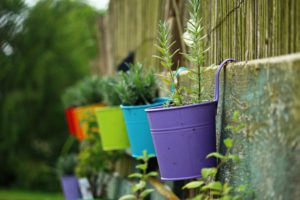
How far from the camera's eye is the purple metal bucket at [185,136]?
2395 millimetres

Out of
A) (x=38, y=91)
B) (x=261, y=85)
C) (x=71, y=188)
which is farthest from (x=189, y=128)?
(x=38, y=91)

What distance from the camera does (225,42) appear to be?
8.89 ft

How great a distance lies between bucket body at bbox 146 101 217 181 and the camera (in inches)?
94.3

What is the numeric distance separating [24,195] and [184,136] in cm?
789

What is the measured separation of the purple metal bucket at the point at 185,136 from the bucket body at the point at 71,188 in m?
3.96

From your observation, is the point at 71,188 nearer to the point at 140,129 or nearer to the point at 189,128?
the point at 140,129

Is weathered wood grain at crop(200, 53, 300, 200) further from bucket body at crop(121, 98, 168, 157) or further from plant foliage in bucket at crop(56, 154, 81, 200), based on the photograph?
plant foliage in bucket at crop(56, 154, 81, 200)

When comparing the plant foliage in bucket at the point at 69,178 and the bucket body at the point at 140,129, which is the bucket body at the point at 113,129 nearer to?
the bucket body at the point at 140,129

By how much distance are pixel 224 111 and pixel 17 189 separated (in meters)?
9.10

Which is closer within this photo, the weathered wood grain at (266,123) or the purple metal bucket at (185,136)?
the weathered wood grain at (266,123)

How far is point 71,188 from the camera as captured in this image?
21.7 feet

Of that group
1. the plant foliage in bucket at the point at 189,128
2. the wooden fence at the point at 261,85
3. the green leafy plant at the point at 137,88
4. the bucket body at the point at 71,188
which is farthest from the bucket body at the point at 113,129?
the bucket body at the point at 71,188

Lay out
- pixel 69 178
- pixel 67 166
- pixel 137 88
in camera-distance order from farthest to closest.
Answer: pixel 67 166, pixel 69 178, pixel 137 88

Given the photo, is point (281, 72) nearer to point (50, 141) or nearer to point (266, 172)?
point (266, 172)
